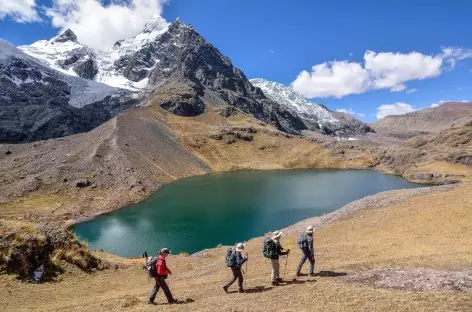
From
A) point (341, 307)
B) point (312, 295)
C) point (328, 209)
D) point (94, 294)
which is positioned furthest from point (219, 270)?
point (328, 209)

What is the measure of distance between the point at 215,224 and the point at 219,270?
112 ft

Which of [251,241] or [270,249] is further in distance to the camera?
[251,241]

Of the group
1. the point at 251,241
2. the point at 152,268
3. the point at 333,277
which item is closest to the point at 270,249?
the point at 333,277

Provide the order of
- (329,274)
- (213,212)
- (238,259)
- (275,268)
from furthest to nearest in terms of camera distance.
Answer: (213,212)
(329,274)
(275,268)
(238,259)

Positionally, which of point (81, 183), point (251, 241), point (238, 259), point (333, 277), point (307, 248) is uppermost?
point (81, 183)

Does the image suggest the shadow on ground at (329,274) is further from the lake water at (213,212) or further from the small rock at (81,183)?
the small rock at (81,183)

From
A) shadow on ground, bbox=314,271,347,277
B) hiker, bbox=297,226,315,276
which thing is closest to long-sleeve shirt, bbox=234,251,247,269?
hiker, bbox=297,226,315,276

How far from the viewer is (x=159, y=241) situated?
52.7m

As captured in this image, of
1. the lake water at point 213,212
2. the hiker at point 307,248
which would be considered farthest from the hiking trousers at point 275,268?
the lake water at point 213,212

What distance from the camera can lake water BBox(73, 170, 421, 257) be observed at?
53469mm

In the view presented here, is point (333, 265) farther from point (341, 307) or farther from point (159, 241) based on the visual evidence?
point (159, 241)

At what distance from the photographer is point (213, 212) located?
230 ft

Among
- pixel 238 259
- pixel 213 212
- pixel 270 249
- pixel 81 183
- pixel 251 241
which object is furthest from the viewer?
pixel 81 183

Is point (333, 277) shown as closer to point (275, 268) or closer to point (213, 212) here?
point (275, 268)
